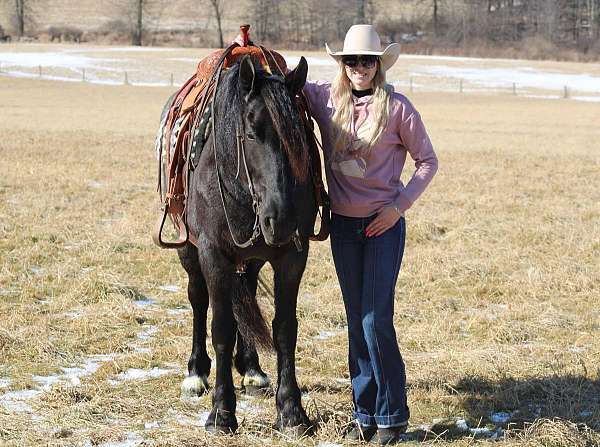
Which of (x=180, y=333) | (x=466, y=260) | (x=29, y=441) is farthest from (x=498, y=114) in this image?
(x=29, y=441)

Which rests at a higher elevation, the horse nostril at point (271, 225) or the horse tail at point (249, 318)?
the horse nostril at point (271, 225)

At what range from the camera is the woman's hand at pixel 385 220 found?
4098mm

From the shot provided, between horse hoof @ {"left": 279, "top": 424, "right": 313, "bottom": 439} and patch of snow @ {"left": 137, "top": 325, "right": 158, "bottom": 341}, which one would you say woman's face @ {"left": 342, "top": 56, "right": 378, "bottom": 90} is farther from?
patch of snow @ {"left": 137, "top": 325, "right": 158, "bottom": 341}

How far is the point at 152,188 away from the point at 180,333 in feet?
21.5

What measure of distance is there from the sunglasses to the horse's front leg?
97cm

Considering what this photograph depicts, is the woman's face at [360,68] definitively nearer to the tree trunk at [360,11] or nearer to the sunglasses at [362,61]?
the sunglasses at [362,61]

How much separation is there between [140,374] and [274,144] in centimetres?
201

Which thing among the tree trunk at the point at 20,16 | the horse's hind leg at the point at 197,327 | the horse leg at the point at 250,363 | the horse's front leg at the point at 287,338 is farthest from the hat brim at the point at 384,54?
the tree trunk at the point at 20,16

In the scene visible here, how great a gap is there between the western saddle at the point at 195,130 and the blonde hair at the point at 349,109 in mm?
190

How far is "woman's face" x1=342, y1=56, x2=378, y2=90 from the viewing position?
406cm

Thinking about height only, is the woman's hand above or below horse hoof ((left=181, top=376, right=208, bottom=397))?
above

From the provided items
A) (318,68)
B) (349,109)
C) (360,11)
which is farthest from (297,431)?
(360,11)

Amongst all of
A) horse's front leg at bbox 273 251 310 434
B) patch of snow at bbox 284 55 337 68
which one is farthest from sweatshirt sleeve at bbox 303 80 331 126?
patch of snow at bbox 284 55 337 68

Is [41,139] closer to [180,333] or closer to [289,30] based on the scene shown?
[180,333]
